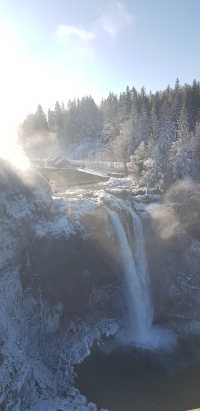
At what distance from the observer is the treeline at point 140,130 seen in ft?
125

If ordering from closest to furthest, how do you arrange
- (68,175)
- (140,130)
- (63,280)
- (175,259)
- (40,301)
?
1. (40,301)
2. (63,280)
3. (175,259)
4. (68,175)
5. (140,130)

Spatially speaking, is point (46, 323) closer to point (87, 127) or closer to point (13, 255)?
point (13, 255)

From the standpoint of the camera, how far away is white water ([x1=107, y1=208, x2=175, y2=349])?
20.7 metres

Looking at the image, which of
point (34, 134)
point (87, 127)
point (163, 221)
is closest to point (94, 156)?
point (87, 127)

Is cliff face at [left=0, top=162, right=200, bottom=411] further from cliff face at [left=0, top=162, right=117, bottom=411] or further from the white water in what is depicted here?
the white water

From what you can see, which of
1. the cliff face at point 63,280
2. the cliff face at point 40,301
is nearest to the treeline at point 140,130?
the cliff face at point 63,280

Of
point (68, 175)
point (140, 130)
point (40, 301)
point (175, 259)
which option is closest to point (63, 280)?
point (40, 301)

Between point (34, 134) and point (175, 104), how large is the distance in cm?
4366

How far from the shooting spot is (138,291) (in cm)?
2284

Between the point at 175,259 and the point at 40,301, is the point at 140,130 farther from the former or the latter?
the point at 40,301

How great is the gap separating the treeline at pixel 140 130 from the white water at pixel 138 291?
41.9ft

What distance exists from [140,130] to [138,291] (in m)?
45.6

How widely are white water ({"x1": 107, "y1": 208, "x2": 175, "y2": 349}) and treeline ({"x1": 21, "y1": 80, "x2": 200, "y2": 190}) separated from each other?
503 inches

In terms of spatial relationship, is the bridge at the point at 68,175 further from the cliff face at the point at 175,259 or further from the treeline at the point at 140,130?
the cliff face at the point at 175,259
